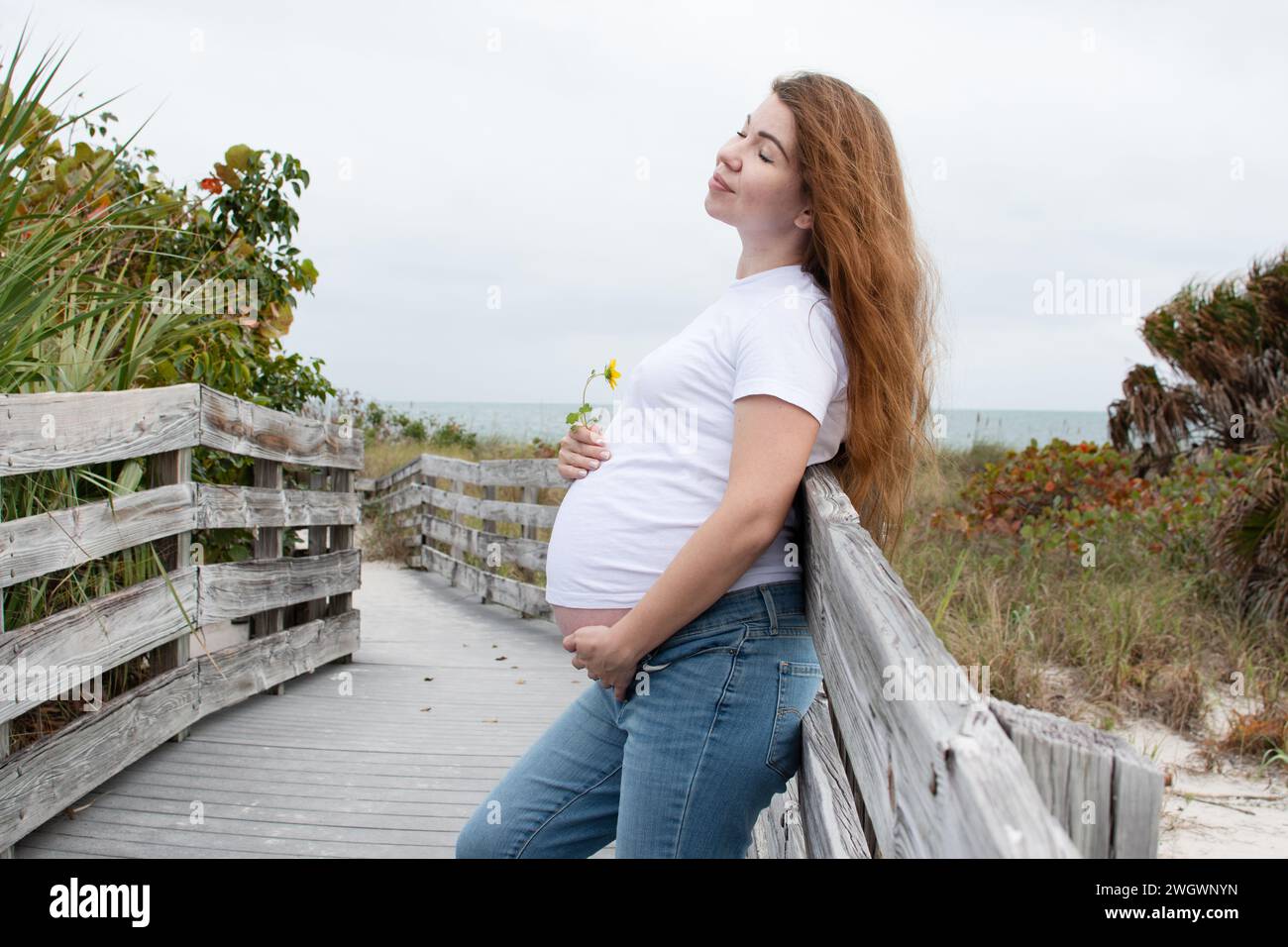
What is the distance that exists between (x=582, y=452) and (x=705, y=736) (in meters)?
0.57

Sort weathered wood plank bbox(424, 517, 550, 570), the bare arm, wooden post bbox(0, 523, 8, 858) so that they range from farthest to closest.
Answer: weathered wood plank bbox(424, 517, 550, 570)
wooden post bbox(0, 523, 8, 858)
the bare arm

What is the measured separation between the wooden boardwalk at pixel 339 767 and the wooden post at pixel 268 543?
33cm

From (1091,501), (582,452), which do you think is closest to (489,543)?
(1091,501)

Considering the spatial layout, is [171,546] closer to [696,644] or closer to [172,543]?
[172,543]

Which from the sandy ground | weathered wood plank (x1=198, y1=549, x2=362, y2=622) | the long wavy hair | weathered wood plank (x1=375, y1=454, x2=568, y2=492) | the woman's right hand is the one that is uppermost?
the long wavy hair

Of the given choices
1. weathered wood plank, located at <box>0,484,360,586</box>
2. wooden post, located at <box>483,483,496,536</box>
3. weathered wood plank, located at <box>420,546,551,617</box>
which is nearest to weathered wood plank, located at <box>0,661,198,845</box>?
weathered wood plank, located at <box>0,484,360,586</box>

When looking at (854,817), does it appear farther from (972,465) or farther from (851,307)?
(972,465)

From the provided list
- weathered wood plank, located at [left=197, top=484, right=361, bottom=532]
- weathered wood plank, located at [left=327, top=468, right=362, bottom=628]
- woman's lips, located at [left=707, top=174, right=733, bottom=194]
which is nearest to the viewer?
woman's lips, located at [left=707, top=174, right=733, bottom=194]

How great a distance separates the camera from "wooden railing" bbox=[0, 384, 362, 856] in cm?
304

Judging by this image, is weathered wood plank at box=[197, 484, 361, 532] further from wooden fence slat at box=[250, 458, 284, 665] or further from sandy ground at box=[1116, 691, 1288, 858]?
sandy ground at box=[1116, 691, 1288, 858]

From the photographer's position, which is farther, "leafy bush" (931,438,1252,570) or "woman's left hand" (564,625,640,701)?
"leafy bush" (931,438,1252,570)

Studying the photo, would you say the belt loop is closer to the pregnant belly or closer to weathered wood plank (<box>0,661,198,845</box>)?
the pregnant belly

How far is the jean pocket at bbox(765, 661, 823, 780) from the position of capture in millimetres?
1659

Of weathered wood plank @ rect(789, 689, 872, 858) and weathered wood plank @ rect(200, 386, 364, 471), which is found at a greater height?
weathered wood plank @ rect(200, 386, 364, 471)
